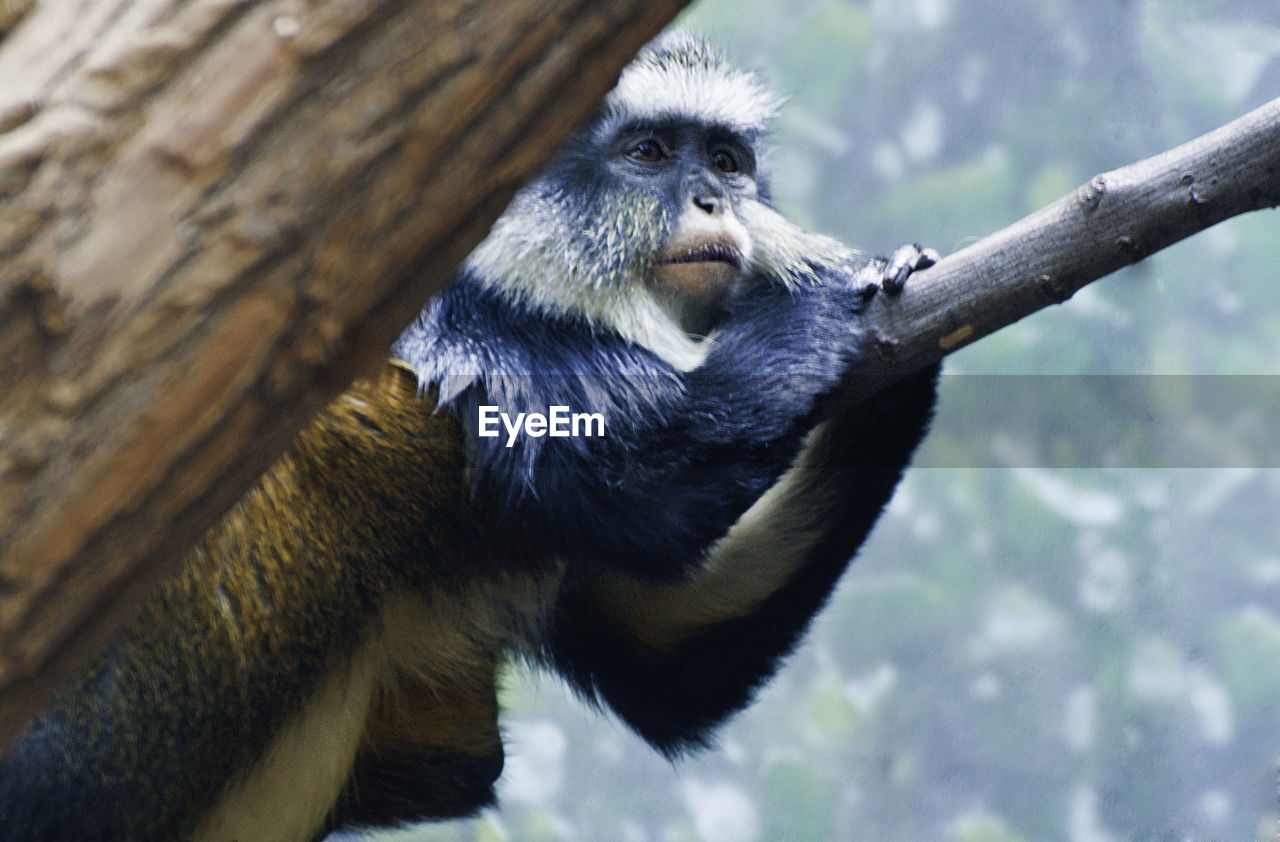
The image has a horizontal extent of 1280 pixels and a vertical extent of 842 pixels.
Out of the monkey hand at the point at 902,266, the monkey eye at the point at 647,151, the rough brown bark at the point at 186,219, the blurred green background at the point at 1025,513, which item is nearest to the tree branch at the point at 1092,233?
the monkey hand at the point at 902,266

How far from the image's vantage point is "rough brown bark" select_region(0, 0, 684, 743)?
0.49m

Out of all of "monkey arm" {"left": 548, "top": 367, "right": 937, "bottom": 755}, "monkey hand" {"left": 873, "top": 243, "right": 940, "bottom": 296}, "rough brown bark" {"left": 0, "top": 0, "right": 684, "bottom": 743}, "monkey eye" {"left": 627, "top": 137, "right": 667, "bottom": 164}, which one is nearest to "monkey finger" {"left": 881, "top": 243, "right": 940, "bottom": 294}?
"monkey hand" {"left": 873, "top": 243, "right": 940, "bottom": 296}

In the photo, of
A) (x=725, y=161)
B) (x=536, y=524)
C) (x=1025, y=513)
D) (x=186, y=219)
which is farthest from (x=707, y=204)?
(x=1025, y=513)

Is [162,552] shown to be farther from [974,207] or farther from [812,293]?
[974,207]

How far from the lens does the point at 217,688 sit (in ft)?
3.49

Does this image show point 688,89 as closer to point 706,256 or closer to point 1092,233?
point 706,256

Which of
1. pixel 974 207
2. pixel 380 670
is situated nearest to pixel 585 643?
pixel 380 670

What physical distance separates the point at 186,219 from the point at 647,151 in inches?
35.3

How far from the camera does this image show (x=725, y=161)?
4.65ft

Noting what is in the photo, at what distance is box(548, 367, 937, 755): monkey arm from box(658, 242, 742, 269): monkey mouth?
0.64 feet

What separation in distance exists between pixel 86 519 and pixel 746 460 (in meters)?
0.66

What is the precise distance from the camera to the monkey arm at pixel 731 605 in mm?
→ 1295

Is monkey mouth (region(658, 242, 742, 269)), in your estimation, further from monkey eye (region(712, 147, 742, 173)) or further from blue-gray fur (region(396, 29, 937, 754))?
monkey eye (region(712, 147, 742, 173))

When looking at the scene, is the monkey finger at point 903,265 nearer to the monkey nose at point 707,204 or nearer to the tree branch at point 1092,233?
the tree branch at point 1092,233
